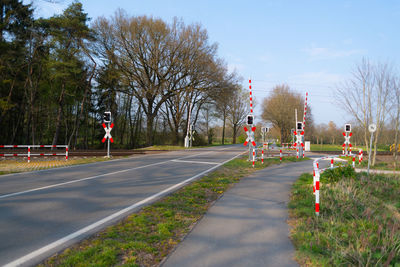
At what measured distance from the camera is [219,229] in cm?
462

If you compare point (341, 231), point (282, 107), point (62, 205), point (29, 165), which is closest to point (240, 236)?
point (341, 231)

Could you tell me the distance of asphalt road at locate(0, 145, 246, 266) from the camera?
3905 mm

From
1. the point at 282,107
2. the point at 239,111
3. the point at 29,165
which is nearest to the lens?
the point at 29,165

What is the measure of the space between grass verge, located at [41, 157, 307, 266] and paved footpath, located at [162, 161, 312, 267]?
254mm

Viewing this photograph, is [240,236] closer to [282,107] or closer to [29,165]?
[29,165]

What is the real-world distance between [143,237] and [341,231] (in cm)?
336

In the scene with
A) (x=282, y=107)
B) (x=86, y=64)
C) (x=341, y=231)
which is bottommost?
(x=341, y=231)

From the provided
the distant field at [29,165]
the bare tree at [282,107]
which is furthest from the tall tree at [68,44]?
the bare tree at [282,107]

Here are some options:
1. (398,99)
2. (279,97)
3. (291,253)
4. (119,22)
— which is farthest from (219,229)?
(279,97)

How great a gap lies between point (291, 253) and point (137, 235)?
2365 millimetres

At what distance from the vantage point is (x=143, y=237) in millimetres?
4238

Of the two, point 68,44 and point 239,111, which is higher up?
point 68,44

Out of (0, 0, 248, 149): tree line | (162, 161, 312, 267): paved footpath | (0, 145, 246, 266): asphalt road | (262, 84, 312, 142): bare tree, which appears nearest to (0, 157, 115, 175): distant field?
(0, 145, 246, 266): asphalt road

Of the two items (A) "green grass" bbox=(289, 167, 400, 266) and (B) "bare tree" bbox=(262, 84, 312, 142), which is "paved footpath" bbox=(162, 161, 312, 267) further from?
(B) "bare tree" bbox=(262, 84, 312, 142)
